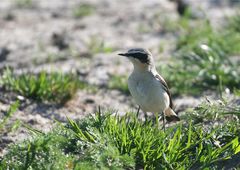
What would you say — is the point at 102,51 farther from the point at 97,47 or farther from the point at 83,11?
the point at 83,11

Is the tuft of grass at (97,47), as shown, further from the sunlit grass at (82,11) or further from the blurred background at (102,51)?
the sunlit grass at (82,11)

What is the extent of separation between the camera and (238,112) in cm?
733

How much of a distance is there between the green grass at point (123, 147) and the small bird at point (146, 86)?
0.66 meters

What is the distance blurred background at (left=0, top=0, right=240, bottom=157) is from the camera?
29.8ft

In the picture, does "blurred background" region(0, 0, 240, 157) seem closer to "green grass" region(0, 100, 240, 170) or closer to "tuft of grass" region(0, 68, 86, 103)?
"tuft of grass" region(0, 68, 86, 103)

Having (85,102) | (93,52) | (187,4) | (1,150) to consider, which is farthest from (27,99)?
(187,4)

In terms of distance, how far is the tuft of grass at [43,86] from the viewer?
898 centimetres

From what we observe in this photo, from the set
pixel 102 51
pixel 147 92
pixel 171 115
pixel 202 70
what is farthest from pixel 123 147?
pixel 102 51

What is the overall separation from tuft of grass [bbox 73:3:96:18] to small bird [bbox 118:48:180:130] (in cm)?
560

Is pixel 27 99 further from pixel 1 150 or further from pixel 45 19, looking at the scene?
pixel 45 19

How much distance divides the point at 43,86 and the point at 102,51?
2.84 m

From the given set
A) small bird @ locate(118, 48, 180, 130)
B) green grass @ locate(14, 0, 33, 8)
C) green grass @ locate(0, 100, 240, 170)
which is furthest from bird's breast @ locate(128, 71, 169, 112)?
green grass @ locate(14, 0, 33, 8)

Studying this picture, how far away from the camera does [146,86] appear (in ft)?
25.3

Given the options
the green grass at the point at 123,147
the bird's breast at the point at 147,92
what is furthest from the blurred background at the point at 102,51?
the green grass at the point at 123,147
